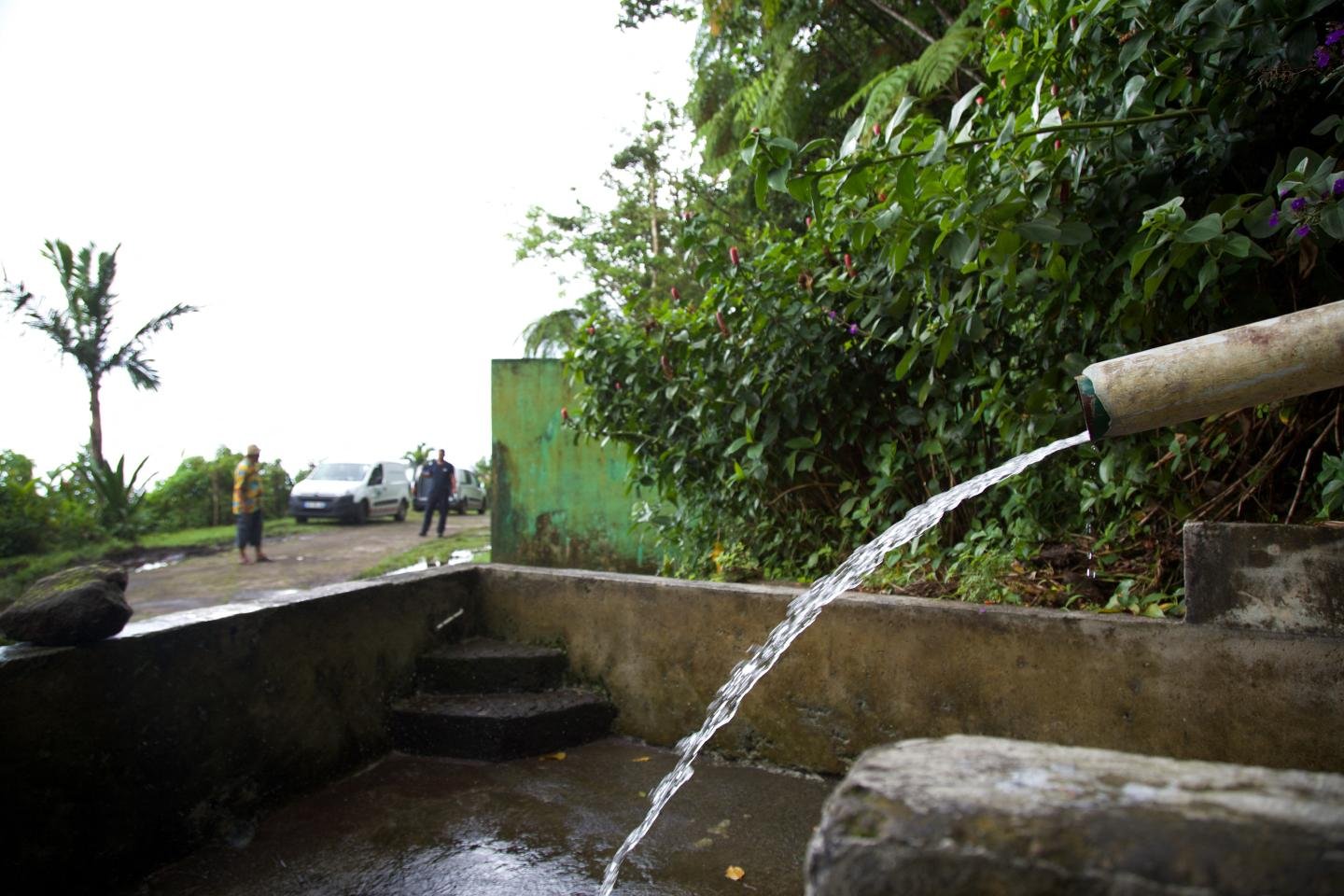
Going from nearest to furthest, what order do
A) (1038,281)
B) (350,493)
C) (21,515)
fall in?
(1038,281) < (21,515) < (350,493)

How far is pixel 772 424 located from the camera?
161 inches

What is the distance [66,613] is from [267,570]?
33.1 feet

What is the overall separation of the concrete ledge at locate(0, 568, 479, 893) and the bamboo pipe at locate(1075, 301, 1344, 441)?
10.0ft

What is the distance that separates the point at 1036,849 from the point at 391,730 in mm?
3725

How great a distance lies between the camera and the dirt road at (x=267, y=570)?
9.68 m

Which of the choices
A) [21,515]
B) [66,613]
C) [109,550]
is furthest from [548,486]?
[109,550]

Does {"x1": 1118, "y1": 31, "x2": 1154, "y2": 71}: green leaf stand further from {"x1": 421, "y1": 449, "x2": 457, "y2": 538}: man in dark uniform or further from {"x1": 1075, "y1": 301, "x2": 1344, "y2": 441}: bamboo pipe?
{"x1": 421, "y1": 449, "x2": 457, "y2": 538}: man in dark uniform

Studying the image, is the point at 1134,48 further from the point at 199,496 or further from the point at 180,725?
the point at 199,496

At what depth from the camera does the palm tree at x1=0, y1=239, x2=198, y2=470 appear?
19.0m

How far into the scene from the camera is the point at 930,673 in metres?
3.13

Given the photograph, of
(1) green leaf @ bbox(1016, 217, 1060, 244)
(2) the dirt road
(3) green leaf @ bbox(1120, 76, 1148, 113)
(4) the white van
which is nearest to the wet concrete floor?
(1) green leaf @ bbox(1016, 217, 1060, 244)

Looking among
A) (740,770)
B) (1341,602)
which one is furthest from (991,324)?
(740,770)

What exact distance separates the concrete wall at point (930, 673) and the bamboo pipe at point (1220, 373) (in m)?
1.41

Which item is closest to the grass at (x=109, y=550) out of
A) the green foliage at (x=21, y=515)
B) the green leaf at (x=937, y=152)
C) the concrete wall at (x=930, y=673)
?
the green foliage at (x=21, y=515)
